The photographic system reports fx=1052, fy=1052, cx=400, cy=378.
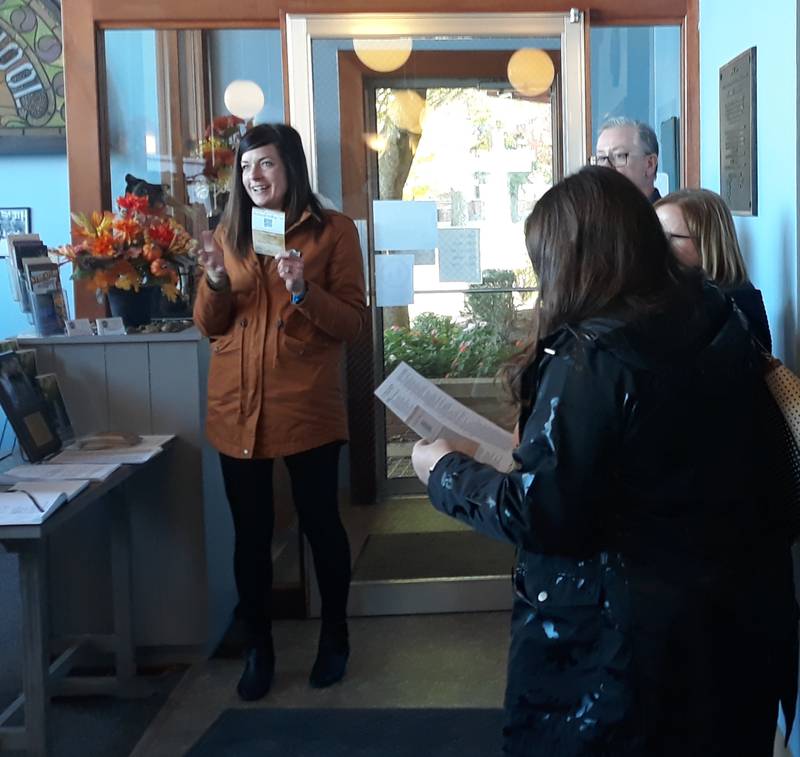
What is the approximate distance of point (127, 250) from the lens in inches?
124

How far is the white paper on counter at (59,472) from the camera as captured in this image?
255cm

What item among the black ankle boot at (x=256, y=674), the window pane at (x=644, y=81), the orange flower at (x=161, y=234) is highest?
the window pane at (x=644, y=81)

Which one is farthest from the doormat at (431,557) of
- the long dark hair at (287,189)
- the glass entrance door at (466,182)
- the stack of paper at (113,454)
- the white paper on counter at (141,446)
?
the long dark hair at (287,189)

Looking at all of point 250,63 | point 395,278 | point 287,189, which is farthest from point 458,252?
point 250,63

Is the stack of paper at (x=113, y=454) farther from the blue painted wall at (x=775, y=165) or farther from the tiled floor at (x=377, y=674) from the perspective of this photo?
the blue painted wall at (x=775, y=165)

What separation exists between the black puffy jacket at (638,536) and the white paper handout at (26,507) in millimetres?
1009

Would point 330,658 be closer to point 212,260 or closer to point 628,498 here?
point 212,260

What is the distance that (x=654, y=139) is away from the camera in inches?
121

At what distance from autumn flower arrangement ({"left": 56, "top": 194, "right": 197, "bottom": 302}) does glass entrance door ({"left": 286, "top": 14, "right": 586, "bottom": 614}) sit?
24.1 inches

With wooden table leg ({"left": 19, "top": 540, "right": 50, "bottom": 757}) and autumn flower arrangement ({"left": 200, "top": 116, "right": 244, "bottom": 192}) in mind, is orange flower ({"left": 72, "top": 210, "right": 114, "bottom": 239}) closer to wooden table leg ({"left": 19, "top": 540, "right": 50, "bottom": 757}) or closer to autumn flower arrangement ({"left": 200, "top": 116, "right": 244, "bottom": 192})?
autumn flower arrangement ({"left": 200, "top": 116, "right": 244, "bottom": 192})

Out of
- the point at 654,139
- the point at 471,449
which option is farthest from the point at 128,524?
the point at 654,139

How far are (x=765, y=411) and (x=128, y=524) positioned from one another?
198cm

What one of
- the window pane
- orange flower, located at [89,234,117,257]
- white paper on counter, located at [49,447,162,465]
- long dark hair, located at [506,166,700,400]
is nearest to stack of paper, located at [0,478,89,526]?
white paper on counter, located at [49,447,162,465]

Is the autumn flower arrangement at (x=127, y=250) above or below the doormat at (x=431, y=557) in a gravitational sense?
above
